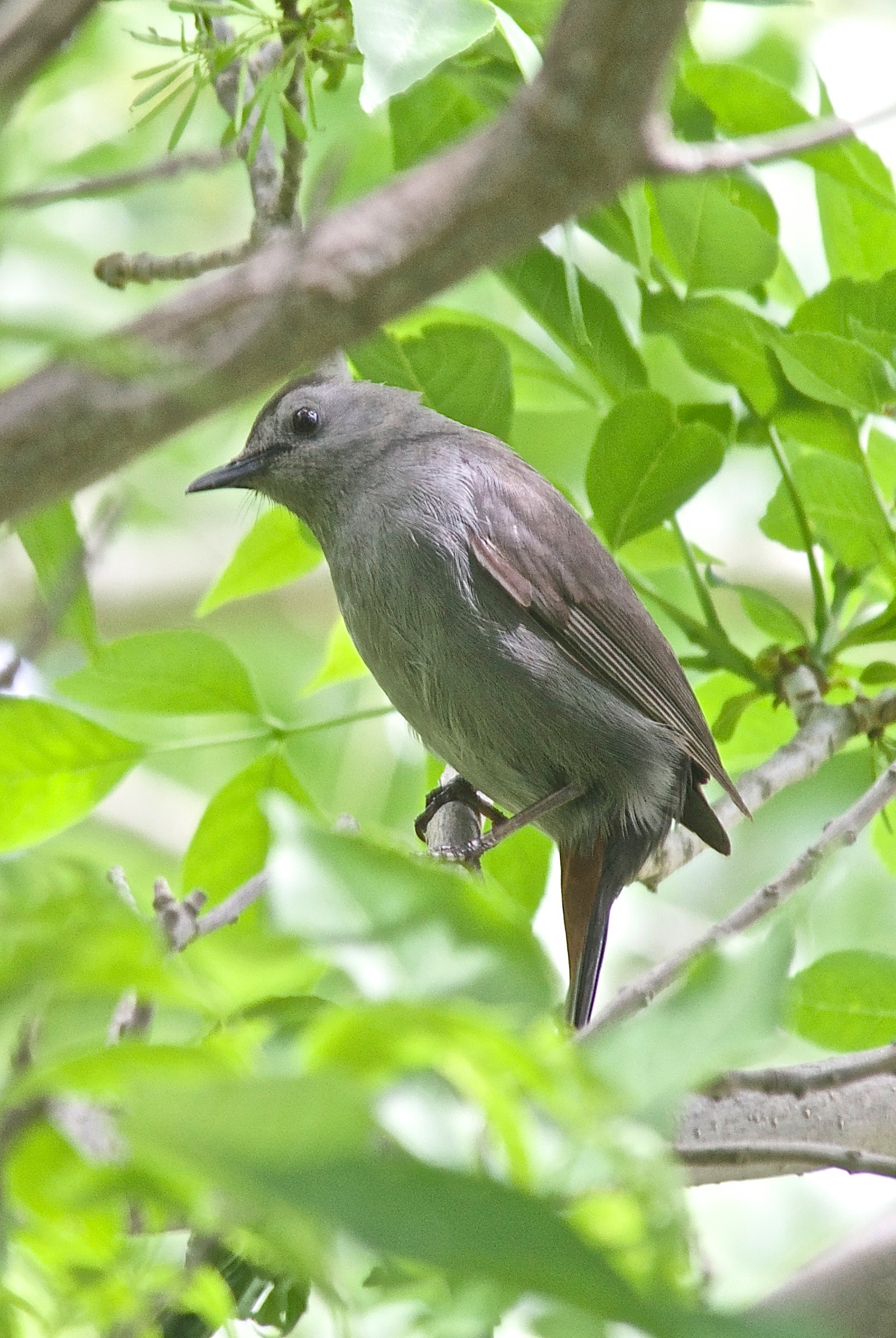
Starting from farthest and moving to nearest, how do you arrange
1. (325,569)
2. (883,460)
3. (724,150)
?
(325,569)
(883,460)
(724,150)

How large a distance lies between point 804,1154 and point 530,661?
1.57 metres

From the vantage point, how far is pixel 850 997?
2166mm

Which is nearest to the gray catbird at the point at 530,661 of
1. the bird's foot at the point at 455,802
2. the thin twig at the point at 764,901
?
the bird's foot at the point at 455,802

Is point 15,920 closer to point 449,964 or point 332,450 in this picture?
point 449,964

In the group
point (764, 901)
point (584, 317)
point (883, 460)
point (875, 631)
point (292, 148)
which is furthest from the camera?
point (883, 460)

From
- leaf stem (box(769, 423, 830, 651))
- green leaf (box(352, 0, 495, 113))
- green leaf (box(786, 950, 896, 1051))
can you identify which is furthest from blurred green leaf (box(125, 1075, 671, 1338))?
leaf stem (box(769, 423, 830, 651))

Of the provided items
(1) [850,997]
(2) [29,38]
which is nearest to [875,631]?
(1) [850,997]

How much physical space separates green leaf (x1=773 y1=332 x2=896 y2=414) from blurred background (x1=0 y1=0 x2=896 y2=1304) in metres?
0.44

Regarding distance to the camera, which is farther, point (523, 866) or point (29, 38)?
point (523, 866)

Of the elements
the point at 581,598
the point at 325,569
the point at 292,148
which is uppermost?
the point at 292,148

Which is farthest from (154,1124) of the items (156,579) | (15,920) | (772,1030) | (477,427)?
(156,579)

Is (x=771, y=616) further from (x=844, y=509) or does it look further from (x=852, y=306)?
(x=852, y=306)

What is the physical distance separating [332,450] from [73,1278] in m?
2.51

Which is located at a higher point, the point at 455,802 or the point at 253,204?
the point at 253,204
